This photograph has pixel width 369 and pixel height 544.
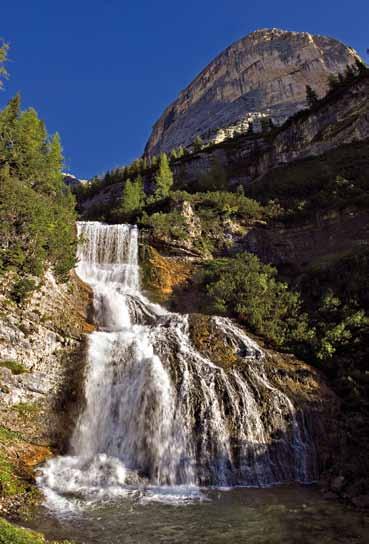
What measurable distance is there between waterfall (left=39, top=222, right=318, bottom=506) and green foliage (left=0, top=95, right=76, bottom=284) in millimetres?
5449

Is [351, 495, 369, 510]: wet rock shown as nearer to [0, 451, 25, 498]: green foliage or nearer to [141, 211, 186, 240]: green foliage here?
[0, 451, 25, 498]: green foliage

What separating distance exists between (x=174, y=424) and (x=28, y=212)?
1421 centimetres

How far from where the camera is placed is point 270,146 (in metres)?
60.9

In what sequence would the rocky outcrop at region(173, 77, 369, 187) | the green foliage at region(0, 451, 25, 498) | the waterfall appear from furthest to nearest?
the rocky outcrop at region(173, 77, 369, 187)
the waterfall
the green foliage at region(0, 451, 25, 498)

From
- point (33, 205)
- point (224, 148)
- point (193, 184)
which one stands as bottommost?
point (33, 205)

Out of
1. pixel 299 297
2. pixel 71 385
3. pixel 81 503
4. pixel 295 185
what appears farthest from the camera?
pixel 295 185

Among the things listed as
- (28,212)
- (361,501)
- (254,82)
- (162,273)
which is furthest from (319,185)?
(254,82)

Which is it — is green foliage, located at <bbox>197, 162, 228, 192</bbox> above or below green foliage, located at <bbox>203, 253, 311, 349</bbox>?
above

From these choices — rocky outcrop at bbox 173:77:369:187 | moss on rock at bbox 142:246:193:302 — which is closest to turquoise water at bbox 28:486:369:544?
moss on rock at bbox 142:246:193:302

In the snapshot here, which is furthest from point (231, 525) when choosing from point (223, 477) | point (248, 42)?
point (248, 42)

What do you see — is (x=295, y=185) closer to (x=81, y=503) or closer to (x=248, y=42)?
(x=81, y=503)

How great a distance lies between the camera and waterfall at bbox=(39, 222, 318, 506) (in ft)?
46.8

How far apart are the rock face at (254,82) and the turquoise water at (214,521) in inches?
4273

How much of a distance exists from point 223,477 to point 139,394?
16.0 ft
